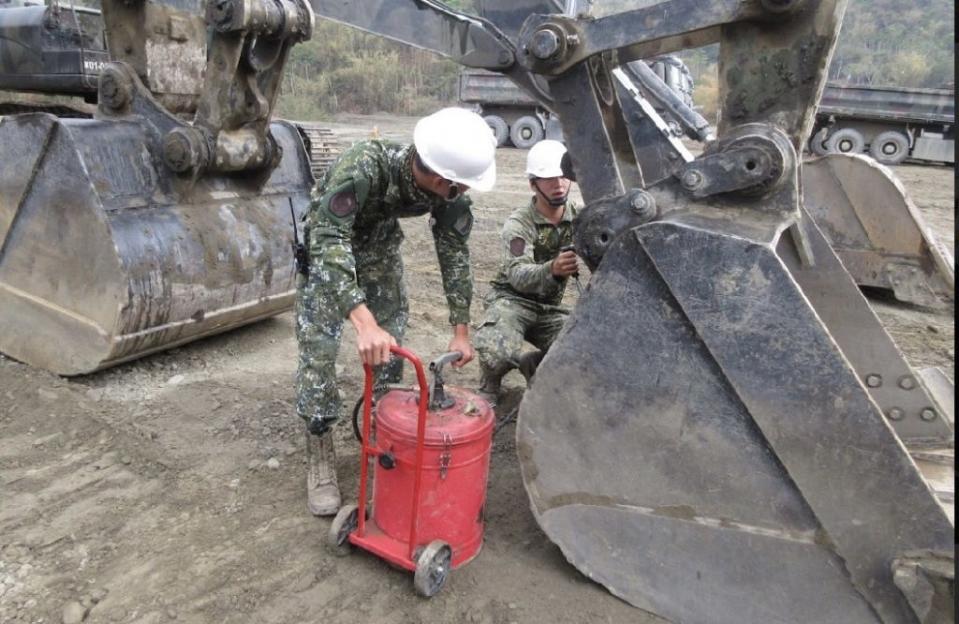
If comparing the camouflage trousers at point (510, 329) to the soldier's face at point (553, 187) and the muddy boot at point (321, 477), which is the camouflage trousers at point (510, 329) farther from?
the muddy boot at point (321, 477)

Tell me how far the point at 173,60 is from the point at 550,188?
2222 mm

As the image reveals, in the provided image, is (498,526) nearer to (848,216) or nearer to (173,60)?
(173,60)

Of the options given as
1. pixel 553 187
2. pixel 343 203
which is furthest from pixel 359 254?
pixel 553 187

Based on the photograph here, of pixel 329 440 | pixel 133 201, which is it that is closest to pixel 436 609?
pixel 329 440

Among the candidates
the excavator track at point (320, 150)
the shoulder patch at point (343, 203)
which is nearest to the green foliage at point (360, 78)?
the excavator track at point (320, 150)

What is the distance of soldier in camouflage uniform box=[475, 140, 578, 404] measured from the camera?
377 cm

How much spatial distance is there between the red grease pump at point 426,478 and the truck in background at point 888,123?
639 inches

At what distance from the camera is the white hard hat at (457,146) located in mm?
2648

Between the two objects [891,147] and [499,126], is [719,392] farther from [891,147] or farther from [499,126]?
[891,147]

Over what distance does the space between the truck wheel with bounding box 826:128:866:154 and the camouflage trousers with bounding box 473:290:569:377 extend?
50.4 feet

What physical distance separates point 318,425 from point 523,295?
4.25 ft

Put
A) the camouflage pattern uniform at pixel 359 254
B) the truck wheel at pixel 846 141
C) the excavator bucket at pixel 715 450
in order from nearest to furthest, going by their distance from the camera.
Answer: the excavator bucket at pixel 715 450 < the camouflage pattern uniform at pixel 359 254 < the truck wheel at pixel 846 141

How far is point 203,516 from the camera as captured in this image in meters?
2.99

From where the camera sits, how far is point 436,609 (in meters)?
2.50
